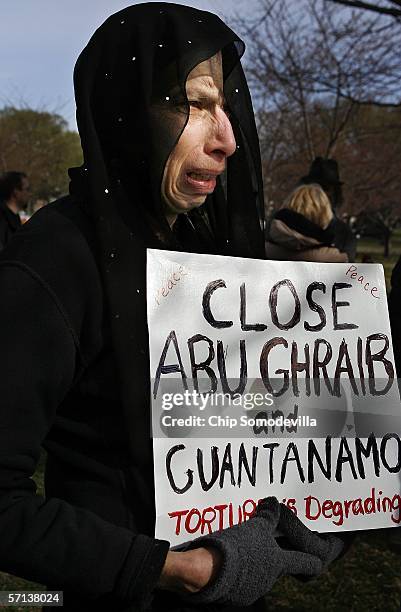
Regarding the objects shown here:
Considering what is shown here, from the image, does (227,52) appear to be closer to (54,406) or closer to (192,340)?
(192,340)

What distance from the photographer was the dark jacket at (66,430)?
1206 mm

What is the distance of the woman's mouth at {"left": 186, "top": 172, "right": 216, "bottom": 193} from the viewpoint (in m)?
1.44

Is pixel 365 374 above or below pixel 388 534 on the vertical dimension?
above

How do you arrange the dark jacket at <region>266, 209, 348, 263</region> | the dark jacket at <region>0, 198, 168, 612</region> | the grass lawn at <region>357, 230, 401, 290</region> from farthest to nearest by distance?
the grass lawn at <region>357, 230, 401, 290</region>
the dark jacket at <region>266, 209, 348, 263</region>
the dark jacket at <region>0, 198, 168, 612</region>

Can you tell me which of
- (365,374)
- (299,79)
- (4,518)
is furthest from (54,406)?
(299,79)

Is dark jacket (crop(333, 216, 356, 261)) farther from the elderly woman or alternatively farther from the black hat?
the elderly woman

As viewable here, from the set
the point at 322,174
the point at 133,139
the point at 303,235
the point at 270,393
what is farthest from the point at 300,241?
the point at 133,139

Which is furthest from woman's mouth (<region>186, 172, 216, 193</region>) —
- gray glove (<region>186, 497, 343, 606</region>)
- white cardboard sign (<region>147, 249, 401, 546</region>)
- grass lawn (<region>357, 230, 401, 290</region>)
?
grass lawn (<region>357, 230, 401, 290</region>)

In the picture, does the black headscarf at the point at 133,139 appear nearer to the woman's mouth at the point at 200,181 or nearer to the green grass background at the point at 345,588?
the woman's mouth at the point at 200,181

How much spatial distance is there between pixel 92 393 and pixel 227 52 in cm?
70

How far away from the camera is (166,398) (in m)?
1.39

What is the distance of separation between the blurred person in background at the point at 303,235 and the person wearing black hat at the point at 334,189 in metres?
0.79

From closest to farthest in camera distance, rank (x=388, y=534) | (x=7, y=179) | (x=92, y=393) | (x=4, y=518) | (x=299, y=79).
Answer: (x=4, y=518) → (x=92, y=393) → (x=388, y=534) → (x=7, y=179) → (x=299, y=79)

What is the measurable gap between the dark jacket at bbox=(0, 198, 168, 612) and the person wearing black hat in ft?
15.4
